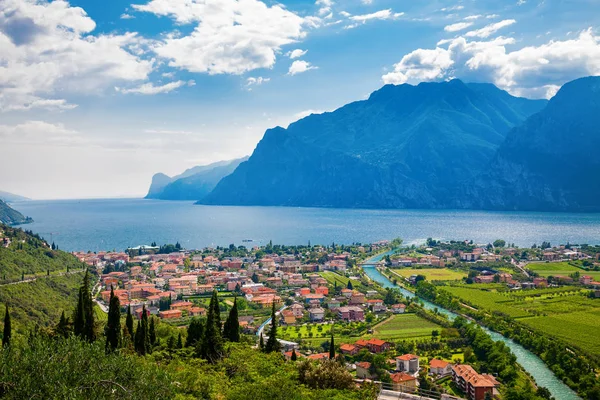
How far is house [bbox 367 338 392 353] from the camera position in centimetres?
3659

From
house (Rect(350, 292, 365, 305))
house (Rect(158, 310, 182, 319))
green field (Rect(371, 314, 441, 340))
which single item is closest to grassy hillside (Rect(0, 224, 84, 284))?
house (Rect(158, 310, 182, 319))

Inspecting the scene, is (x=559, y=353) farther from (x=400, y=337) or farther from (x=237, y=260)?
(x=237, y=260)

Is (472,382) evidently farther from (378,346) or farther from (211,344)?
(211,344)

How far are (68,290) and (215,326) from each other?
37020mm

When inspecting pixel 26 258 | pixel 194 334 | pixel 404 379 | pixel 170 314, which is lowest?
pixel 170 314

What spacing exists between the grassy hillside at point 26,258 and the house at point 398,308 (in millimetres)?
39565

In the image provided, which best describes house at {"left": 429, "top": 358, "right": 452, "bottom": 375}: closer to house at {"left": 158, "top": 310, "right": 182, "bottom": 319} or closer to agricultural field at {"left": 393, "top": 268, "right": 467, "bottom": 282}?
house at {"left": 158, "top": 310, "right": 182, "bottom": 319}

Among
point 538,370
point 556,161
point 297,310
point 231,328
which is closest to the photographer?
point 231,328

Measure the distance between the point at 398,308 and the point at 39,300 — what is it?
115 ft

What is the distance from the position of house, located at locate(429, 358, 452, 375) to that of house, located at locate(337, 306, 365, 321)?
48.6ft

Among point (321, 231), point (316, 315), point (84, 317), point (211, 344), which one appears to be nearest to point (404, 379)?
point (211, 344)

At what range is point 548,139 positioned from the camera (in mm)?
191000

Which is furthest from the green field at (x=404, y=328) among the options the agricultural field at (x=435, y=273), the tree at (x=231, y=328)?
the agricultural field at (x=435, y=273)

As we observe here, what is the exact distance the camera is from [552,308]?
48.9 meters
